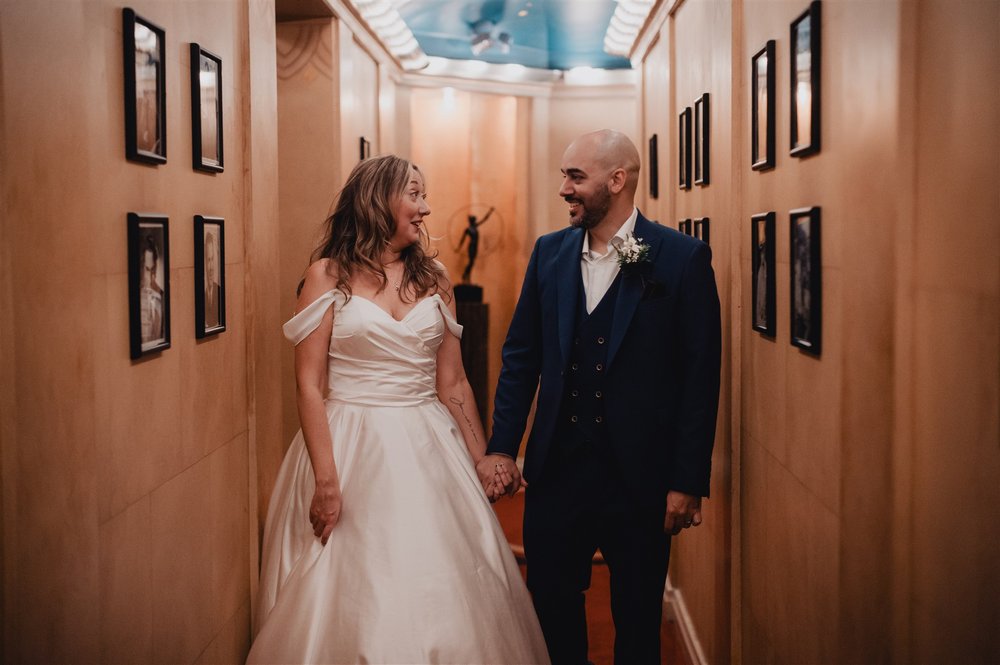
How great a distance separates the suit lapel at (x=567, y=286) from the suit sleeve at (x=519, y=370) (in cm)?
12

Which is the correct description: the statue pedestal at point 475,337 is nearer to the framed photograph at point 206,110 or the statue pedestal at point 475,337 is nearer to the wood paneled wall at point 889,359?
the framed photograph at point 206,110

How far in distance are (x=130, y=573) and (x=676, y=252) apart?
5.71 feet

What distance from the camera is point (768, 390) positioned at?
2.90m

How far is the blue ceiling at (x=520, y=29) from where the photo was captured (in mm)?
6898

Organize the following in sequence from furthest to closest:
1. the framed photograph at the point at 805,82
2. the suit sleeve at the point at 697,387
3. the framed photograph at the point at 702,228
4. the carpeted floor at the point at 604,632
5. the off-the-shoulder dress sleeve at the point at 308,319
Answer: the carpeted floor at the point at 604,632
the framed photograph at the point at 702,228
the off-the-shoulder dress sleeve at the point at 308,319
the suit sleeve at the point at 697,387
the framed photograph at the point at 805,82

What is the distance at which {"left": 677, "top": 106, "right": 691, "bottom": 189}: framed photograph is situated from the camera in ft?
14.0

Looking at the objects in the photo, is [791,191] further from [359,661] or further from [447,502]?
[359,661]

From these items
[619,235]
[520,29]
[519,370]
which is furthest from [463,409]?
[520,29]

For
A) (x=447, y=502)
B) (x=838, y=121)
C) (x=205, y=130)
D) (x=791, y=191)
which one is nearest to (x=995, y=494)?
(x=838, y=121)

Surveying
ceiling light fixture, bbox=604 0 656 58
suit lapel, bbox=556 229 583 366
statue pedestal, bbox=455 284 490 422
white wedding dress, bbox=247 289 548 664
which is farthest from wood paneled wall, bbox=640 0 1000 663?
statue pedestal, bbox=455 284 490 422

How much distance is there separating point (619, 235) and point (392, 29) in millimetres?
3226

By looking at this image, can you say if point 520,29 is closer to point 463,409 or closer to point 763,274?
point 463,409

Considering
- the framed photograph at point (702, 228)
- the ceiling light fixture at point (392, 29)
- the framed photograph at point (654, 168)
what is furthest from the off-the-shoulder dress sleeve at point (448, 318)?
the framed photograph at point (654, 168)

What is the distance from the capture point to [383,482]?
2.87 m
